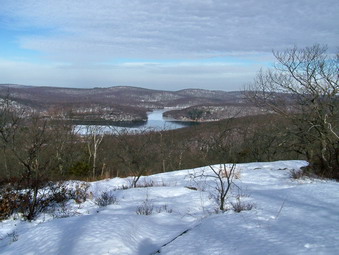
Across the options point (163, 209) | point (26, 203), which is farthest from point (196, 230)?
point (26, 203)

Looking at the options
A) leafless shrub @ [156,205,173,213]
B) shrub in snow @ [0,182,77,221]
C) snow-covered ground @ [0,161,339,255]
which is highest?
snow-covered ground @ [0,161,339,255]

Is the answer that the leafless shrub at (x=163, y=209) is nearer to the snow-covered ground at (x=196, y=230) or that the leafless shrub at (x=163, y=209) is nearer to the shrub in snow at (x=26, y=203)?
the snow-covered ground at (x=196, y=230)

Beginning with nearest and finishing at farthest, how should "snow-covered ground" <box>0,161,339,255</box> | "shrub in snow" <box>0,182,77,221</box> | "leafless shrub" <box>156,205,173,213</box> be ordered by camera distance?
"snow-covered ground" <box>0,161,339,255</box>
"leafless shrub" <box>156,205,173,213</box>
"shrub in snow" <box>0,182,77,221</box>

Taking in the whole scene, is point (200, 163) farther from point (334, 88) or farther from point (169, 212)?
point (169, 212)

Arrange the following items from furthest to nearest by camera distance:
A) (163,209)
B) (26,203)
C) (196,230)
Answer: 1. (26,203)
2. (163,209)
3. (196,230)

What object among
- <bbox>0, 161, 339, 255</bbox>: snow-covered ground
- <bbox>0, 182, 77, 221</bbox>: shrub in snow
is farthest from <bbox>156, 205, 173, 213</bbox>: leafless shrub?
<bbox>0, 182, 77, 221</bbox>: shrub in snow

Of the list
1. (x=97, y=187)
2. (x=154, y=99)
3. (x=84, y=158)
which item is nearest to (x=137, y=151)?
(x=84, y=158)

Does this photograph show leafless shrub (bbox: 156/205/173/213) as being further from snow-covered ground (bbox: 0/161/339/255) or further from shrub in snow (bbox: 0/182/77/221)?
shrub in snow (bbox: 0/182/77/221)

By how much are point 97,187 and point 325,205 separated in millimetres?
6181

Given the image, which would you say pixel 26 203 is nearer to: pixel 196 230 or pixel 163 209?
pixel 163 209

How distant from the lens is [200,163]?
3012 cm

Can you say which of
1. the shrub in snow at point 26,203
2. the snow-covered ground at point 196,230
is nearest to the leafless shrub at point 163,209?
the snow-covered ground at point 196,230

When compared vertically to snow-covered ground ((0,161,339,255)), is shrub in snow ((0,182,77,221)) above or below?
below

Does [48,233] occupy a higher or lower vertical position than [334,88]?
lower
